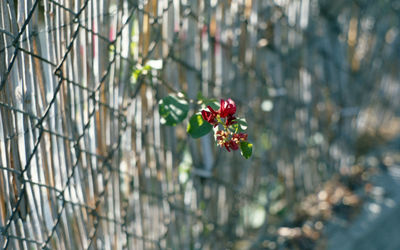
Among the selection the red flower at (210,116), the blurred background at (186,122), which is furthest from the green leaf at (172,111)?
the red flower at (210,116)

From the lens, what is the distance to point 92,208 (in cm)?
145

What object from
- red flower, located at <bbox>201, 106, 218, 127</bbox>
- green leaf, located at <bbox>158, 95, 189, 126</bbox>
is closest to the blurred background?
green leaf, located at <bbox>158, 95, 189, 126</bbox>

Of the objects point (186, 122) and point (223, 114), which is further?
point (186, 122)

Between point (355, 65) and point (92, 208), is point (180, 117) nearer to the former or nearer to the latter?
point (92, 208)

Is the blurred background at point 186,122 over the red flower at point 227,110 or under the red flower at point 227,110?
over

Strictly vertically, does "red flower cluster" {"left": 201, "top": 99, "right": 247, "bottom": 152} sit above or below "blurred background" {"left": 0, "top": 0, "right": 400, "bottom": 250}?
below

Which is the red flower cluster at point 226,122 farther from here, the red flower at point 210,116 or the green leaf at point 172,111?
the green leaf at point 172,111

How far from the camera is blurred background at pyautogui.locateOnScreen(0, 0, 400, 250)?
1.27m

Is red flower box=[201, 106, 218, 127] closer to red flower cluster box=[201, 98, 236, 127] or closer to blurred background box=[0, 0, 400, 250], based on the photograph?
red flower cluster box=[201, 98, 236, 127]

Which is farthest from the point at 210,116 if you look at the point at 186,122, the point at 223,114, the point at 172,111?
the point at 186,122

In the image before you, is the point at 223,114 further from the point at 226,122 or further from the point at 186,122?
the point at 186,122

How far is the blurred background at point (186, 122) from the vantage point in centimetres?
127

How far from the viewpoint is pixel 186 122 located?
163 centimetres

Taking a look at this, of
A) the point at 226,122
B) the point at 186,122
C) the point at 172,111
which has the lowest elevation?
the point at 226,122
